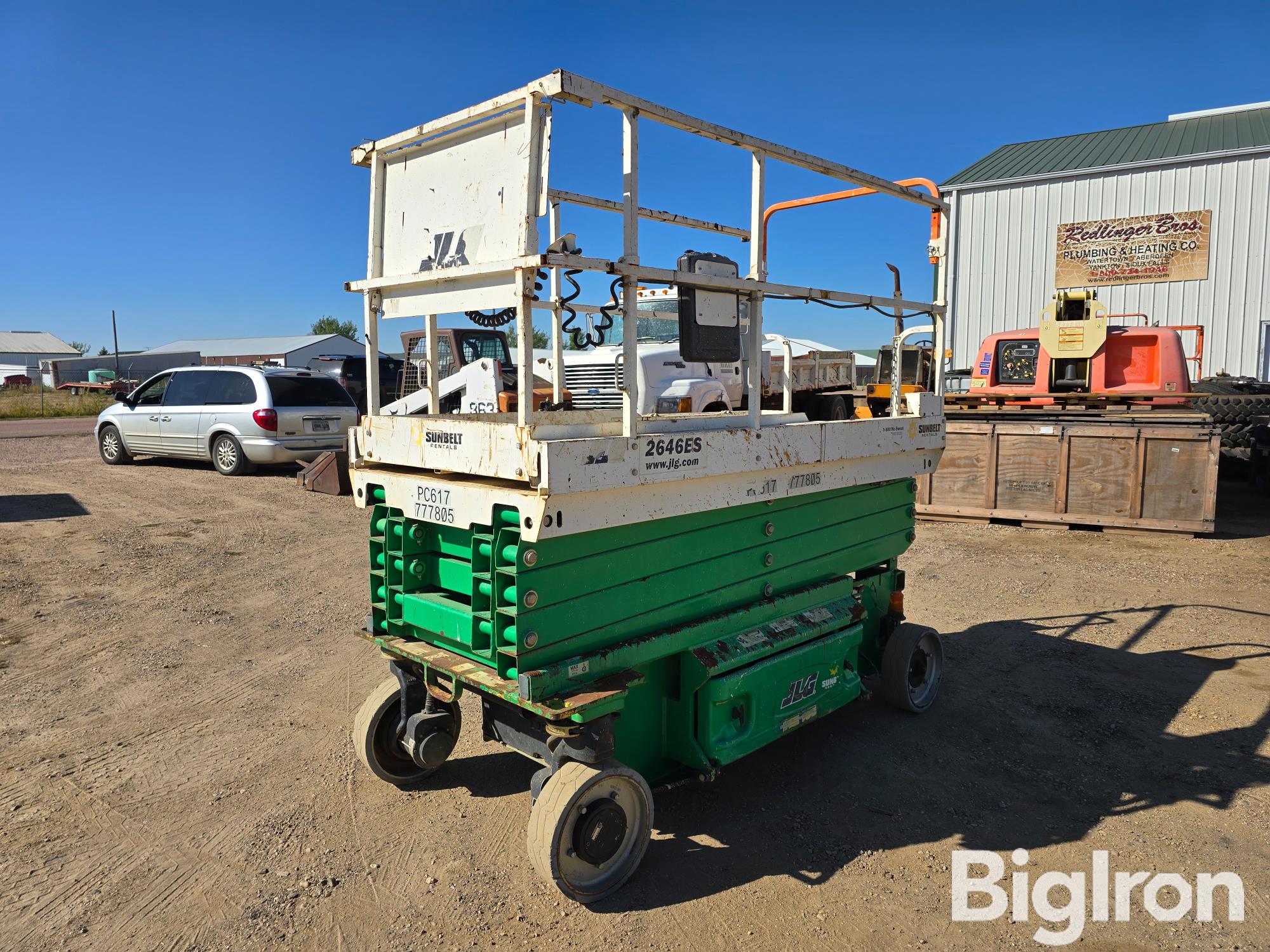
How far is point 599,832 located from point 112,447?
48.4 feet

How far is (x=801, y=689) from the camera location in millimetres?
4219

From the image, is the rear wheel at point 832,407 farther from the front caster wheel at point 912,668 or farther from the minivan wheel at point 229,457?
the minivan wheel at point 229,457

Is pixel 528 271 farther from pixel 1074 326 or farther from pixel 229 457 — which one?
pixel 229 457

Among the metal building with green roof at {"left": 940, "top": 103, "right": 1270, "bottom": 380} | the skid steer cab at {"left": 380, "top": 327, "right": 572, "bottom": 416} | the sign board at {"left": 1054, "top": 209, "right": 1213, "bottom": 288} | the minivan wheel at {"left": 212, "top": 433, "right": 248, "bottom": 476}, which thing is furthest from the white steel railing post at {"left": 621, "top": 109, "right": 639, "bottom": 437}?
the sign board at {"left": 1054, "top": 209, "right": 1213, "bottom": 288}

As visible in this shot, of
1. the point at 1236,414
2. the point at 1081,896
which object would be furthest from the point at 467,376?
the point at 1236,414

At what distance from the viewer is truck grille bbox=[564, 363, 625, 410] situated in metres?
10.2

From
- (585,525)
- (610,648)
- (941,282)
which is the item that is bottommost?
(610,648)

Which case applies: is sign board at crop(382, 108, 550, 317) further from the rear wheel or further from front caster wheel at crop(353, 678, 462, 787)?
the rear wheel

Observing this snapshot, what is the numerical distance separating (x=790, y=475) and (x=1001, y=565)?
5605 mm

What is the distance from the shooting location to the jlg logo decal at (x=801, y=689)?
13.6 feet

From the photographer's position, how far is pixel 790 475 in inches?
162

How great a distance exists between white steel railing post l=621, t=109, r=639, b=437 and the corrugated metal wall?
18.1m

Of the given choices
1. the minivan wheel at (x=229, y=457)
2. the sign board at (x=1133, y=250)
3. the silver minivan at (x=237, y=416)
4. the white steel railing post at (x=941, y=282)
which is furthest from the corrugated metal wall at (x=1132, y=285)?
the minivan wheel at (x=229, y=457)

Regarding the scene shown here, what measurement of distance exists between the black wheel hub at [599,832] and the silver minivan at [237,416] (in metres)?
10.3
